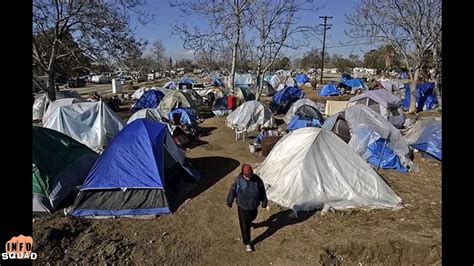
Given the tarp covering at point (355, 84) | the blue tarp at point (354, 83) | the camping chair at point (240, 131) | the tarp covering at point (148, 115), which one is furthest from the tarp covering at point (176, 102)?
the blue tarp at point (354, 83)

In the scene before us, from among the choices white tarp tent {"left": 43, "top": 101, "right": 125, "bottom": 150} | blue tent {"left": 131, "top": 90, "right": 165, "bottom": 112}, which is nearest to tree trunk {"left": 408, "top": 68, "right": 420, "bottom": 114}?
blue tent {"left": 131, "top": 90, "right": 165, "bottom": 112}

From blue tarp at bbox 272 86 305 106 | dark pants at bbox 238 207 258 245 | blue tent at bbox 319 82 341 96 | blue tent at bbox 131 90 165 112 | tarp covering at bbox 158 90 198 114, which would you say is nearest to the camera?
dark pants at bbox 238 207 258 245

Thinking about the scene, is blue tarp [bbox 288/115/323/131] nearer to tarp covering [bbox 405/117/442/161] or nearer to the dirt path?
tarp covering [bbox 405/117/442/161]

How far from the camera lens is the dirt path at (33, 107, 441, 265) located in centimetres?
646

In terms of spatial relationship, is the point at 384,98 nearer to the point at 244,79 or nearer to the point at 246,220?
the point at 246,220

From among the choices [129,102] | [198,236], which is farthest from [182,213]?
[129,102]

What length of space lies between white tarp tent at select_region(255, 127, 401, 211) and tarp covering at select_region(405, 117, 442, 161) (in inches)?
165

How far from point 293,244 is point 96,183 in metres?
4.71

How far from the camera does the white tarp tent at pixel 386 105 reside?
18.1 meters

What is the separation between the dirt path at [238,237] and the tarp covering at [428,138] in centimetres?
331

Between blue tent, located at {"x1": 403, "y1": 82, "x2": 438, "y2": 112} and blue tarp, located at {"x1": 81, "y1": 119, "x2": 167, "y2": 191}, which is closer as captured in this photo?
blue tarp, located at {"x1": 81, "y1": 119, "x2": 167, "y2": 191}

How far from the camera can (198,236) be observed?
726 centimetres
